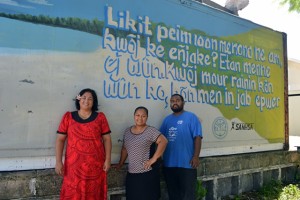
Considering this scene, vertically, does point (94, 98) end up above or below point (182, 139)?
above

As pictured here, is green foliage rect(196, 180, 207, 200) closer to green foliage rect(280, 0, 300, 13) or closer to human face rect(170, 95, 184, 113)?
human face rect(170, 95, 184, 113)

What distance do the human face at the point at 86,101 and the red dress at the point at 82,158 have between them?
99 mm

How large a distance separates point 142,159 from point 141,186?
0.29 meters

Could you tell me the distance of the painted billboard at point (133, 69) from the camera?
11.5 feet

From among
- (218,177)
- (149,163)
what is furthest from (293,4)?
(149,163)

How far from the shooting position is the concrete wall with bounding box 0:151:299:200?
3.47 metres

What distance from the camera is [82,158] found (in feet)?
11.2

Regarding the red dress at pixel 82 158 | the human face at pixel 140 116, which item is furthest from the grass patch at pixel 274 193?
the red dress at pixel 82 158

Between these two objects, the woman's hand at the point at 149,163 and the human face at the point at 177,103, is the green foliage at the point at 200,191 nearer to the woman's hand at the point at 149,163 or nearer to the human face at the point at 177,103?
the human face at the point at 177,103

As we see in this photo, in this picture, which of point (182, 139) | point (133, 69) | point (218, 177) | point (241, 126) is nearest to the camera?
point (182, 139)

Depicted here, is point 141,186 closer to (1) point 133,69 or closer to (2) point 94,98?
(2) point 94,98

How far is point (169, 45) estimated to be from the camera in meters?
4.82

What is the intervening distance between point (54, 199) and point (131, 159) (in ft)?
2.91

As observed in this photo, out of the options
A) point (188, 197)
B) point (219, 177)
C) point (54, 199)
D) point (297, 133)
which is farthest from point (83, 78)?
point (297, 133)
